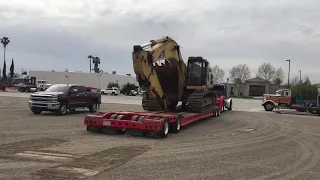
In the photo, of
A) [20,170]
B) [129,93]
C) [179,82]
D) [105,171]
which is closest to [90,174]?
[105,171]

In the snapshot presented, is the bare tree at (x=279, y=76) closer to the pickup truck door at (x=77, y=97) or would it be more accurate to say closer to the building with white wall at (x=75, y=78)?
the building with white wall at (x=75, y=78)

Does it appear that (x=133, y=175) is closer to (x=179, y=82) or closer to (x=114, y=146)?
(x=114, y=146)

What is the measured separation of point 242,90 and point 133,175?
361 ft

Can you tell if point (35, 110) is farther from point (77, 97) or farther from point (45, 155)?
point (45, 155)

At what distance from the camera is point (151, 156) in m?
9.55

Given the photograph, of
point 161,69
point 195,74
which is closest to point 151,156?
point 161,69

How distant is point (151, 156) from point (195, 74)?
10.4 metres

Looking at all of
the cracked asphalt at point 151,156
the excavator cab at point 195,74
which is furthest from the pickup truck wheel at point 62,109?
the excavator cab at point 195,74

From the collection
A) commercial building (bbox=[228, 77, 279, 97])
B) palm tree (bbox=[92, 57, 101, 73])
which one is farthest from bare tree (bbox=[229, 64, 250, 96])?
palm tree (bbox=[92, 57, 101, 73])

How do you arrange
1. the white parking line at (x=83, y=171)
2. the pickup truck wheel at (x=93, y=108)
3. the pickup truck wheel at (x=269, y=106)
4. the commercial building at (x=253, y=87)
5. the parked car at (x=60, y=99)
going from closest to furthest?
1. the white parking line at (x=83, y=171)
2. the parked car at (x=60, y=99)
3. the pickup truck wheel at (x=93, y=108)
4. the pickup truck wheel at (x=269, y=106)
5. the commercial building at (x=253, y=87)

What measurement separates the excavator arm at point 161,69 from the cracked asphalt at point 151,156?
7.78 feet

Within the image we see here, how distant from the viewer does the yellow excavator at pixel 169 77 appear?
1413cm

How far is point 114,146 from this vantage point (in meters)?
10.9

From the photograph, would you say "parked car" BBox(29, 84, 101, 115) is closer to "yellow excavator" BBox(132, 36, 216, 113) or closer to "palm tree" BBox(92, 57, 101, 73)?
"yellow excavator" BBox(132, 36, 216, 113)
